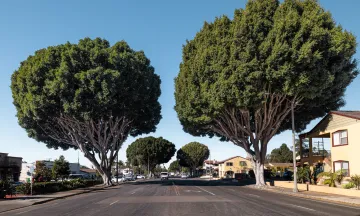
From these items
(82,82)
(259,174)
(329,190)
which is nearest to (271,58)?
(329,190)

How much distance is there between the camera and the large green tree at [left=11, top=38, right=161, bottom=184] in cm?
3875

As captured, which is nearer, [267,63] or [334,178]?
[334,178]

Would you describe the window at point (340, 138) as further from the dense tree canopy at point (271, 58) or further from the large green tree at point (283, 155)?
the large green tree at point (283, 155)

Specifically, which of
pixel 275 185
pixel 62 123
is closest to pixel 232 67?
pixel 275 185

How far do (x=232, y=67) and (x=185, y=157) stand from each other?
97507mm

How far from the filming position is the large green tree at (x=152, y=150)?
10875cm

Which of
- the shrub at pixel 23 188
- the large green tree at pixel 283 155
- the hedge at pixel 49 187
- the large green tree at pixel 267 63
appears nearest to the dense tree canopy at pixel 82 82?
the large green tree at pixel 267 63

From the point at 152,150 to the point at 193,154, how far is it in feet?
70.7

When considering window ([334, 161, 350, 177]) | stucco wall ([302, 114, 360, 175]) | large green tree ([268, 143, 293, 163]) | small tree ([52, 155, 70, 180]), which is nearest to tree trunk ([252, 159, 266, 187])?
stucco wall ([302, 114, 360, 175])

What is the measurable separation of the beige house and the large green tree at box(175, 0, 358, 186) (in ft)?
7.97

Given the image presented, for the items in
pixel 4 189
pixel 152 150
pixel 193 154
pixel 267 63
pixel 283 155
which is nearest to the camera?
pixel 4 189

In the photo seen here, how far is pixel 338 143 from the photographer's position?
34625 mm

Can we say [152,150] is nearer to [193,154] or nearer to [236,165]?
[193,154]

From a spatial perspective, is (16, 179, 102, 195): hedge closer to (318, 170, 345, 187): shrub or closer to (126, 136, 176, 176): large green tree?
(318, 170, 345, 187): shrub
